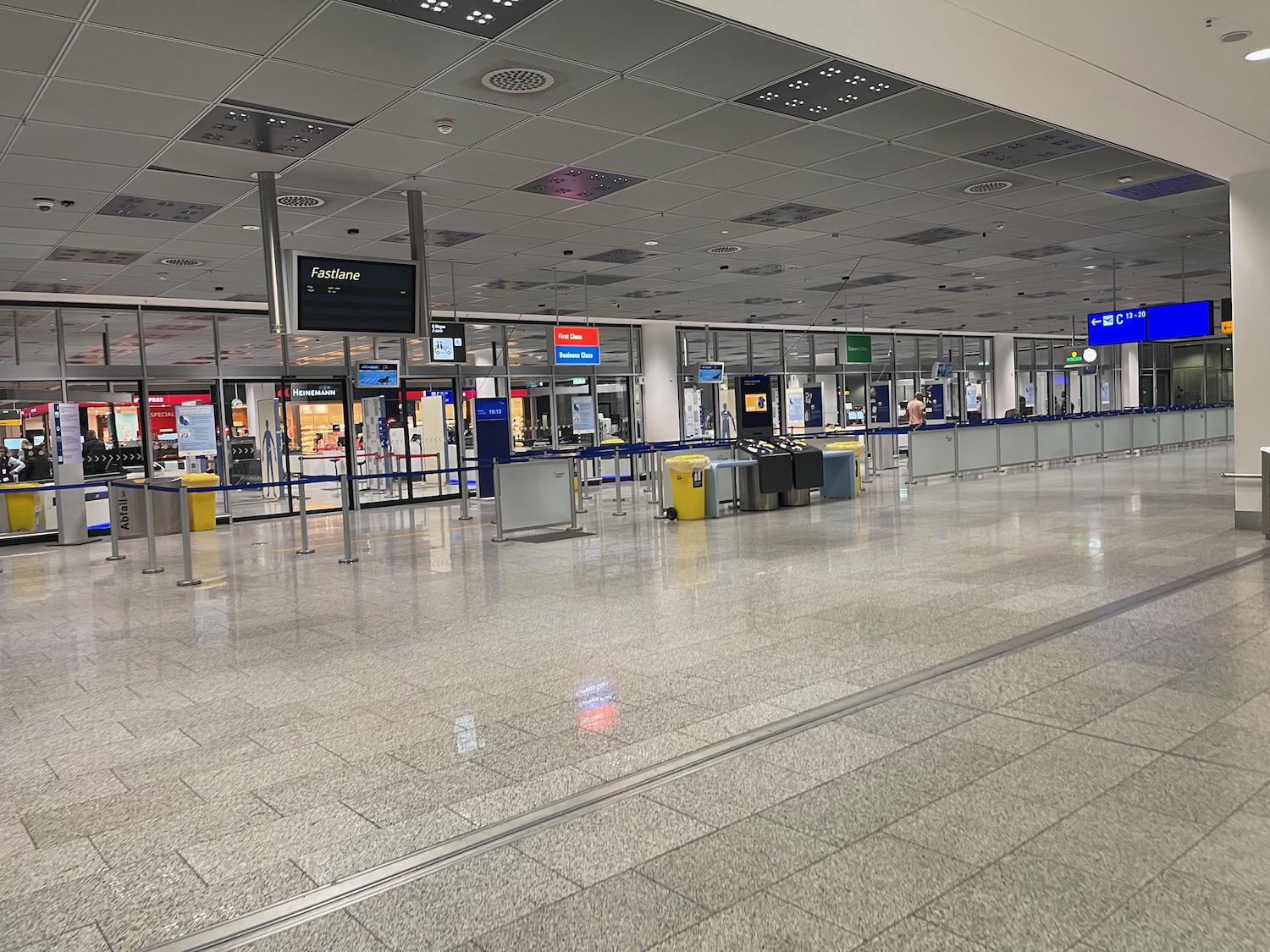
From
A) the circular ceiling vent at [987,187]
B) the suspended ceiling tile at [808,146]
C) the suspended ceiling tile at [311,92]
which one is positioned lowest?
the suspended ceiling tile at [311,92]

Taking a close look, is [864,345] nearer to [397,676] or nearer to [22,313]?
[22,313]

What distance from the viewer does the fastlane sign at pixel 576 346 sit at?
16531mm

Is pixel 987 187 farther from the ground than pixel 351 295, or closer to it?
farther from the ground

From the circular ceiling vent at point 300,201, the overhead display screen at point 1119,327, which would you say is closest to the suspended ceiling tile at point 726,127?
the circular ceiling vent at point 300,201

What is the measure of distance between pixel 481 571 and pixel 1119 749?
21.7ft

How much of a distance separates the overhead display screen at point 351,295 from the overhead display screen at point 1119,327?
13101 millimetres

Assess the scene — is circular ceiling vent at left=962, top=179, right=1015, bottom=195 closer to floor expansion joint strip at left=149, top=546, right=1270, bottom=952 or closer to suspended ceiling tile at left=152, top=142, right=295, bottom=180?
floor expansion joint strip at left=149, top=546, right=1270, bottom=952

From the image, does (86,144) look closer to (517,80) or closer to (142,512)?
(517,80)

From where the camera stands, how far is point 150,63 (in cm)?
Answer: 593

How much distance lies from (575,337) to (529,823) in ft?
45.5

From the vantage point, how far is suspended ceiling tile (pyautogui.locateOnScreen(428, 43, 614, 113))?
20.4ft

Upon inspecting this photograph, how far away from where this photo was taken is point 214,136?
7.34 metres

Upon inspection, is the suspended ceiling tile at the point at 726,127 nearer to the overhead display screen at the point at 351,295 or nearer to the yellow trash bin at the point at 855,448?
the overhead display screen at the point at 351,295

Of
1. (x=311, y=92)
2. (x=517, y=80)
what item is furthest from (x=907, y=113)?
(x=311, y=92)
